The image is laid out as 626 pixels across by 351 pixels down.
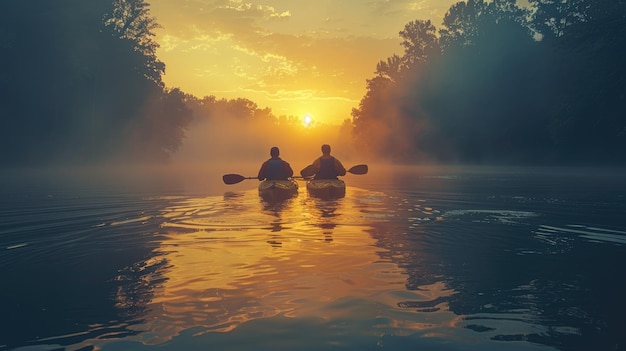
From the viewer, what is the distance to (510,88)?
56.8 metres

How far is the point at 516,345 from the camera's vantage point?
4.70 metres

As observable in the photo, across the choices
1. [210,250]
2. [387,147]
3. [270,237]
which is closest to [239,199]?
[270,237]

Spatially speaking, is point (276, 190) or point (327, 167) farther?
point (327, 167)

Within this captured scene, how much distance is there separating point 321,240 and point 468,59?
5734 centimetres

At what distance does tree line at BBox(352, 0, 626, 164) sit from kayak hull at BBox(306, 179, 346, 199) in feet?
73.6

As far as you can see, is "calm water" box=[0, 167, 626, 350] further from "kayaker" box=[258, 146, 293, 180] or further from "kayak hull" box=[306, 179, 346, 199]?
"kayak hull" box=[306, 179, 346, 199]

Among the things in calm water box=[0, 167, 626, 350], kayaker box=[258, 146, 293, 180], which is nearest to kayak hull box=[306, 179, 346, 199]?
kayaker box=[258, 146, 293, 180]

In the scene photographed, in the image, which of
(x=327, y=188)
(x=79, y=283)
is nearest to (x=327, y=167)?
(x=327, y=188)

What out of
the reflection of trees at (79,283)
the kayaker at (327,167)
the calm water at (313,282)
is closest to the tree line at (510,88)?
the kayaker at (327,167)

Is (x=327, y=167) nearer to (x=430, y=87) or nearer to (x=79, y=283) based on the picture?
(x=79, y=283)

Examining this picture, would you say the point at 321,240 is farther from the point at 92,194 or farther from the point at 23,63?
the point at 23,63

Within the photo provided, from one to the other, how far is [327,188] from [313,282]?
11.8m

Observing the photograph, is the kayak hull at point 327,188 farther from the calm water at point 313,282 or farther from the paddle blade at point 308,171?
the calm water at point 313,282

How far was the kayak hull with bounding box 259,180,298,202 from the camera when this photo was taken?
17.7m
